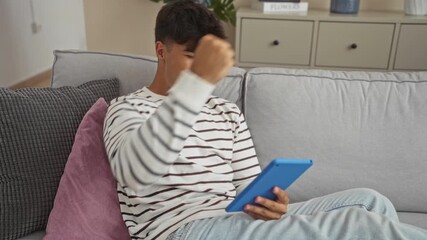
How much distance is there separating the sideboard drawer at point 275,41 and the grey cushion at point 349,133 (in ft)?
3.67

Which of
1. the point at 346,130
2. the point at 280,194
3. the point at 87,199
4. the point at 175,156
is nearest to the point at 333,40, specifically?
the point at 346,130

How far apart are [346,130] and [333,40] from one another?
123cm

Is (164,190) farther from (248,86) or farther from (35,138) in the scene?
(248,86)

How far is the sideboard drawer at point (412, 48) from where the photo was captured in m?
2.40

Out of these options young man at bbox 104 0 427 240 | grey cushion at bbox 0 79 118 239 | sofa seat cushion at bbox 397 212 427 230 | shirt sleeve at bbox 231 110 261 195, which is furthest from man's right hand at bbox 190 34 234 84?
sofa seat cushion at bbox 397 212 427 230

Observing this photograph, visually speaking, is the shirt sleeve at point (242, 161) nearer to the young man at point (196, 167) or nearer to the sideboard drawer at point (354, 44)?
the young man at point (196, 167)

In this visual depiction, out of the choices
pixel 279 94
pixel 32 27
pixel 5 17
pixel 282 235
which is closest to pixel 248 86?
pixel 279 94

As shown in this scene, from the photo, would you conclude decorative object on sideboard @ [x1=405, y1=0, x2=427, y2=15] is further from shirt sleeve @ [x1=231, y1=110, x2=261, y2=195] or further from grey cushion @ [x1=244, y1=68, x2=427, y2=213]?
shirt sleeve @ [x1=231, y1=110, x2=261, y2=195]

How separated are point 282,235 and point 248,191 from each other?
0.13 metres

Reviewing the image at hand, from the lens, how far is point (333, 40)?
246 cm

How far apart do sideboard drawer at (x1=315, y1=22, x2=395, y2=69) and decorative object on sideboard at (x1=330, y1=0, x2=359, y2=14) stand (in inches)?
5.5

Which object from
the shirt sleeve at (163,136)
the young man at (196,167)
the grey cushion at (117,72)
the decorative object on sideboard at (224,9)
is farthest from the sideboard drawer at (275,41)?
the shirt sleeve at (163,136)

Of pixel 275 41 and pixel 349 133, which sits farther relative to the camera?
pixel 275 41

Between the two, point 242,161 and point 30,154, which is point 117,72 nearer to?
point 30,154
